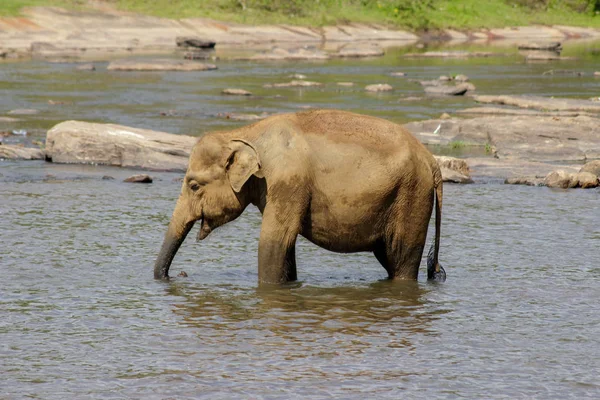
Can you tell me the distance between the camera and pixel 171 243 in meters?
10.1

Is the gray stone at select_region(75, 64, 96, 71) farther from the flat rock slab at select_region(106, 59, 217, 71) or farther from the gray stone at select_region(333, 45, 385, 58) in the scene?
the gray stone at select_region(333, 45, 385, 58)

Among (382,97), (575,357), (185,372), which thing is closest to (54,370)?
(185,372)

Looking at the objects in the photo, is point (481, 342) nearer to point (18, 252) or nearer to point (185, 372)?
point (185, 372)

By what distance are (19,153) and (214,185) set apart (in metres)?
9.10

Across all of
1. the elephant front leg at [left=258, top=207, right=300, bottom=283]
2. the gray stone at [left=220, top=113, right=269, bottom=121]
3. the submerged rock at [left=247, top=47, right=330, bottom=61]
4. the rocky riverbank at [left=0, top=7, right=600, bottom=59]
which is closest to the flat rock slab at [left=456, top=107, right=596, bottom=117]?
the gray stone at [left=220, top=113, right=269, bottom=121]

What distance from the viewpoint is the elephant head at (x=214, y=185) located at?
960cm

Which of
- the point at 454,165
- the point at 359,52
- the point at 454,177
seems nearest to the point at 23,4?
the point at 359,52

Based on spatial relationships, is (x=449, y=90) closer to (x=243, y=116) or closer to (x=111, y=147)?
(x=243, y=116)

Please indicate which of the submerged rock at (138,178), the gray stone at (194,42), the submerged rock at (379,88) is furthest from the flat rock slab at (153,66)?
the submerged rock at (138,178)

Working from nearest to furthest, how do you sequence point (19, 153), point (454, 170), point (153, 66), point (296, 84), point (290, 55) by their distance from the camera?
point (454, 170), point (19, 153), point (296, 84), point (153, 66), point (290, 55)

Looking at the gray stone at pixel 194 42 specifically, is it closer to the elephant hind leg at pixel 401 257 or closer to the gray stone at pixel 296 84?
the gray stone at pixel 296 84

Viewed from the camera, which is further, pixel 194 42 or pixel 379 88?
pixel 194 42

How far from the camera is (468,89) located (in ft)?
105

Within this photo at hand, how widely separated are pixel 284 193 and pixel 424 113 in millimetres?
17240
